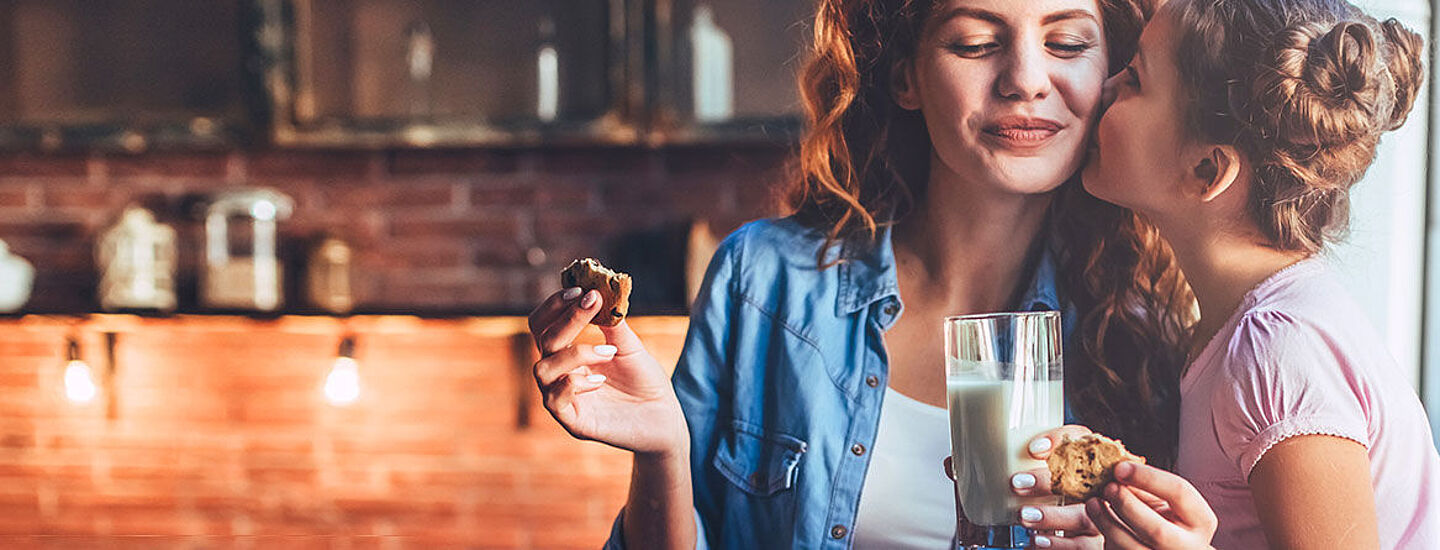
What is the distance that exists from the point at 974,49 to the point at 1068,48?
71 millimetres

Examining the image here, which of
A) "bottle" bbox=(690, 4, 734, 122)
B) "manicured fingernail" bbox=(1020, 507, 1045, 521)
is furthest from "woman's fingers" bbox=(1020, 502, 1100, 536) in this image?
"bottle" bbox=(690, 4, 734, 122)

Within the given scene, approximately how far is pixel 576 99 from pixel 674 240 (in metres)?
0.37

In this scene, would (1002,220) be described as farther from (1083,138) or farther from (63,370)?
(63,370)

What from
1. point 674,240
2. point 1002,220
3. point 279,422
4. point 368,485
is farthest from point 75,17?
point 1002,220

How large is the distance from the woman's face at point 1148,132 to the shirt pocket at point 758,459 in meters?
0.36

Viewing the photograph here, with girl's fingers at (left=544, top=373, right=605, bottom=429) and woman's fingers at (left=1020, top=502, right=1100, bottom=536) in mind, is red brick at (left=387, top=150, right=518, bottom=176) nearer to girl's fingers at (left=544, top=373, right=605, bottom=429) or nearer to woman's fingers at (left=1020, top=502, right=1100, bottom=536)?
girl's fingers at (left=544, top=373, right=605, bottom=429)

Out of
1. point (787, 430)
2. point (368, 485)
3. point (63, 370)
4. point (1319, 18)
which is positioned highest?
point (1319, 18)

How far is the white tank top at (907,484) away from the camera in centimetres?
90

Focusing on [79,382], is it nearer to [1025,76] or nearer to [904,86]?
[904,86]

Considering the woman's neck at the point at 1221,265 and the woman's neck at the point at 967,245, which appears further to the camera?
the woman's neck at the point at 967,245

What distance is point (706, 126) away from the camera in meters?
2.25

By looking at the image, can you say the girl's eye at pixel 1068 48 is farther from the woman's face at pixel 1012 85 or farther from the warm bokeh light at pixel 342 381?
the warm bokeh light at pixel 342 381

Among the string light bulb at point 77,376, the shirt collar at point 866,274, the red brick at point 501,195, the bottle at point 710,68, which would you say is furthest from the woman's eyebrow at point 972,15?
the string light bulb at point 77,376

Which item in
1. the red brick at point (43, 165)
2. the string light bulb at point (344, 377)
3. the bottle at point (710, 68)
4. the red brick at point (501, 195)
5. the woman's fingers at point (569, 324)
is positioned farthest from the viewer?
the red brick at point (43, 165)
